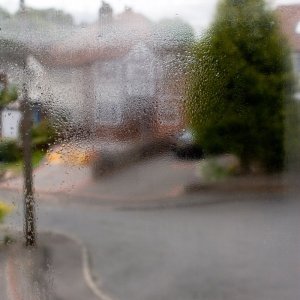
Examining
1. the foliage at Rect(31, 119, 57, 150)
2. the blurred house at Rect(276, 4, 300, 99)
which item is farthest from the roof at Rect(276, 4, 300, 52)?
the foliage at Rect(31, 119, 57, 150)

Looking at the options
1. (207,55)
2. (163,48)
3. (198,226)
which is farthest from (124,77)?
(198,226)

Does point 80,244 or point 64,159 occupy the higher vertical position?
point 64,159

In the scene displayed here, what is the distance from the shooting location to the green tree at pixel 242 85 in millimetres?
1357

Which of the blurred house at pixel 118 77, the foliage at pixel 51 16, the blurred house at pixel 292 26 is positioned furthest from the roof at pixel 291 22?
the foliage at pixel 51 16

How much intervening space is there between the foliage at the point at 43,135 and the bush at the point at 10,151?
0.17 ft

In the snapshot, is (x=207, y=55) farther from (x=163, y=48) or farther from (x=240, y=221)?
(x=240, y=221)

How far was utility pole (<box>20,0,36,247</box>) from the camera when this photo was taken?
4.70 feet

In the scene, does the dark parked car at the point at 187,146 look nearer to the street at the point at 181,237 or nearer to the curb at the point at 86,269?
the street at the point at 181,237

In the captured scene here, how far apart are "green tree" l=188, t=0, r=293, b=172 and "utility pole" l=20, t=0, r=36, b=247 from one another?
0.47 metres

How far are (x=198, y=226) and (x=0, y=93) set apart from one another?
0.70 m

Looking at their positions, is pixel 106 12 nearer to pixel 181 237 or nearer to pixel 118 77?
pixel 118 77

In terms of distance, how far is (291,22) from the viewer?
1.37m

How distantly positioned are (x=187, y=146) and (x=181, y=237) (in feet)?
0.87

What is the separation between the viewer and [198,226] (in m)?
1.43
